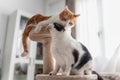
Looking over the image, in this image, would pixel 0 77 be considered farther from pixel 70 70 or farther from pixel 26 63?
pixel 70 70

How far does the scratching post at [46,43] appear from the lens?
705 mm

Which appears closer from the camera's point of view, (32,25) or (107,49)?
(32,25)

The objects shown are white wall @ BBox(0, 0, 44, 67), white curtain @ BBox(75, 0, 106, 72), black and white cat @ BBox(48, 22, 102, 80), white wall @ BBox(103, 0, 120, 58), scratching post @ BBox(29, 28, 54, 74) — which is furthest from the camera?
white wall @ BBox(0, 0, 44, 67)

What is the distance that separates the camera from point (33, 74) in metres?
1.94

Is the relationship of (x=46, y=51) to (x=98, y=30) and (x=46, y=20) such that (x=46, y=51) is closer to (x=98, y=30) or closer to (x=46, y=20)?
(x=46, y=20)

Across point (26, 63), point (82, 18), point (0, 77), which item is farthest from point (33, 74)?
point (82, 18)

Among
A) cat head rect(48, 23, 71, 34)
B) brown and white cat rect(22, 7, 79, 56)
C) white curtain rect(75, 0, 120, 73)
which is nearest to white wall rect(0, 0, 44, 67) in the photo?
white curtain rect(75, 0, 120, 73)

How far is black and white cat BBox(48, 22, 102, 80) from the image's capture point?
1.93 feet

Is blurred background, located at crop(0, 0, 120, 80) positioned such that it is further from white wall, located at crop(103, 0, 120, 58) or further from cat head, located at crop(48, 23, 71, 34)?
cat head, located at crop(48, 23, 71, 34)

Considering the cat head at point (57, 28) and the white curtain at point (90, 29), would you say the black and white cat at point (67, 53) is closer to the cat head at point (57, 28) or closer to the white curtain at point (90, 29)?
the cat head at point (57, 28)

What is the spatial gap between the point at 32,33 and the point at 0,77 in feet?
4.51

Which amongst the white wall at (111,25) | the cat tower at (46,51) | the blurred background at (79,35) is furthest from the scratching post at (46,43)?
the white wall at (111,25)

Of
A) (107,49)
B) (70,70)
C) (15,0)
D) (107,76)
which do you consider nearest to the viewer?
(70,70)

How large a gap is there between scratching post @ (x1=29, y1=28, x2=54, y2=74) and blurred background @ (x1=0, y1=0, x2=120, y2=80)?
2.94ft
